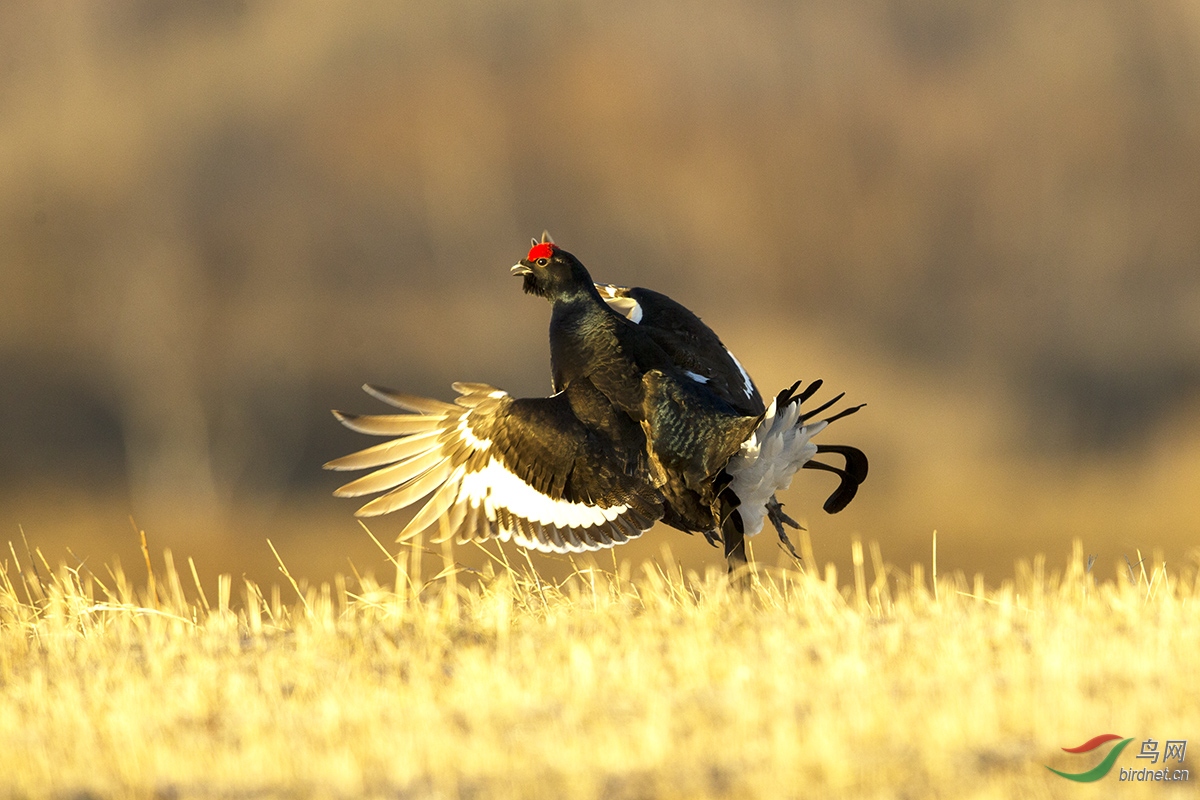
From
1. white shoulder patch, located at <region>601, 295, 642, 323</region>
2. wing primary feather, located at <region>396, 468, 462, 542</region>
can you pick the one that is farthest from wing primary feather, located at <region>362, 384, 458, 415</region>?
white shoulder patch, located at <region>601, 295, 642, 323</region>

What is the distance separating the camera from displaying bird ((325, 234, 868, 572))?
5.64m

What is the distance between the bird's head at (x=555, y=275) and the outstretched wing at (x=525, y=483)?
707 mm

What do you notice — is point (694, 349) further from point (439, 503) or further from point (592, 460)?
point (439, 503)

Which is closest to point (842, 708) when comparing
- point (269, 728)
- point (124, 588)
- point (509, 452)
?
point (269, 728)

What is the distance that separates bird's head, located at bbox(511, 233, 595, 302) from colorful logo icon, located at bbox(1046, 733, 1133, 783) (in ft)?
12.0

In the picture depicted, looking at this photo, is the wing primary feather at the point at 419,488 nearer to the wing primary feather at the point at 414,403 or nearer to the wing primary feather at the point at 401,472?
the wing primary feather at the point at 401,472

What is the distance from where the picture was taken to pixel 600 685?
3771 millimetres

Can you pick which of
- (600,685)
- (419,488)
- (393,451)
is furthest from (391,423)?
(600,685)

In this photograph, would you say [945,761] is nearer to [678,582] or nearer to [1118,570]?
[678,582]

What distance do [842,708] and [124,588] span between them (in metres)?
3.38

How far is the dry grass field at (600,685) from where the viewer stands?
3.00 metres

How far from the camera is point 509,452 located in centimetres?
568

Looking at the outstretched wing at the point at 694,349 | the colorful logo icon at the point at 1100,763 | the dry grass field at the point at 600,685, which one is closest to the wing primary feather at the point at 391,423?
the dry grass field at the point at 600,685

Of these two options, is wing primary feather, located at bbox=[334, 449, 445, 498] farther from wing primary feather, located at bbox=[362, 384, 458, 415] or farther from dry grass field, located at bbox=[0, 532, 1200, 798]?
dry grass field, located at bbox=[0, 532, 1200, 798]
